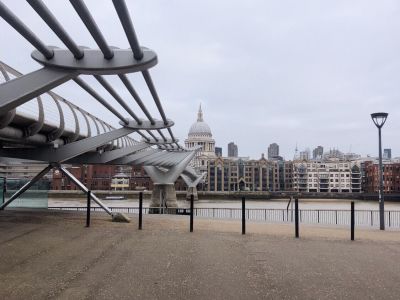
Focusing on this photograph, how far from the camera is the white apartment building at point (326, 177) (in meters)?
139

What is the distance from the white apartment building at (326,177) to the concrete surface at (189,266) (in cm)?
13259

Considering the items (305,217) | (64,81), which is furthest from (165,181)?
(64,81)

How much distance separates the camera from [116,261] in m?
8.05

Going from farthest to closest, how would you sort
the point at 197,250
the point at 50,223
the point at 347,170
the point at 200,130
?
the point at 200,130
the point at 347,170
the point at 50,223
the point at 197,250

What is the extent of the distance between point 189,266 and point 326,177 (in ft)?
464

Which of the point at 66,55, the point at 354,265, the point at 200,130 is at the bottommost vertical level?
the point at 354,265

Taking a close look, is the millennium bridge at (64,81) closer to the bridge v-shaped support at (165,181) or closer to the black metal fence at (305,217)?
the black metal fence at (305,217)

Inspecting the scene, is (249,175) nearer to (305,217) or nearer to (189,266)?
(305,217)

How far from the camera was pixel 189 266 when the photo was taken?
306 inches

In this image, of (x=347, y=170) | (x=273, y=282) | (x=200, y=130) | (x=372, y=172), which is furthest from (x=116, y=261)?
(x=200, y=130)

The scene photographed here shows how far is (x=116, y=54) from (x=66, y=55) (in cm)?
97

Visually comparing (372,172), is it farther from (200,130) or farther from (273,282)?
(273,282)

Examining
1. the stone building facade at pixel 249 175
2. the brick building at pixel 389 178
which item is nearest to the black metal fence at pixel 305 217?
the brick building at pixel 389 178

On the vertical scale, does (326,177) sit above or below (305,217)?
above
